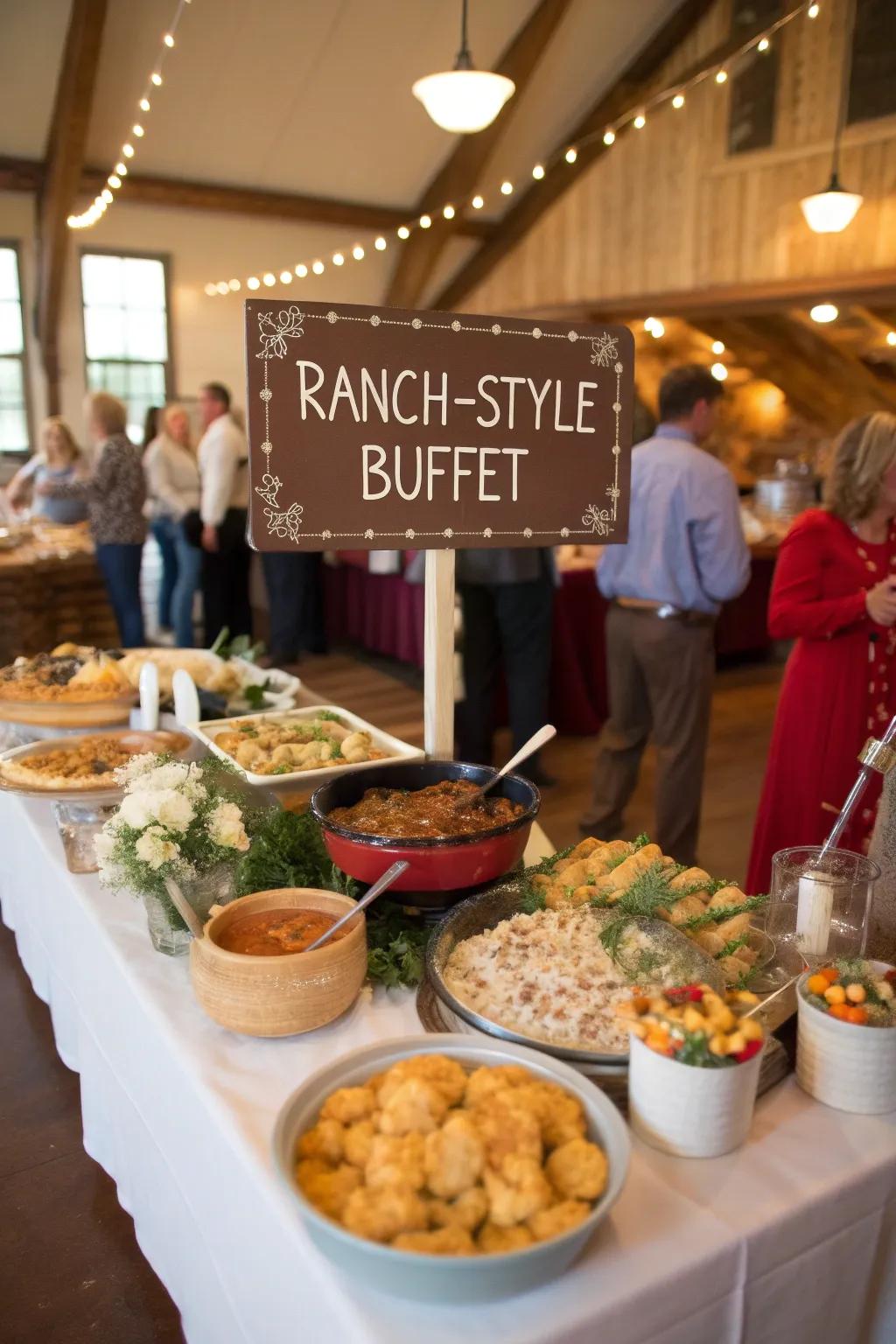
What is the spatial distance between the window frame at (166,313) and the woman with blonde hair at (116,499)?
3.36 metres

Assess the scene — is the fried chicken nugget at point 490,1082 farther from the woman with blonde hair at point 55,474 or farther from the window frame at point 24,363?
the window frame at point 24,363

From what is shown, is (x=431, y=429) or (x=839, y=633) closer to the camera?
(x=431, y=429)

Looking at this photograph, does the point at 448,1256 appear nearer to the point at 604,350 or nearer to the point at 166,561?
the point at 604,350

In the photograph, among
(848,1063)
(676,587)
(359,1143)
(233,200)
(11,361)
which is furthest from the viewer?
(233,200)

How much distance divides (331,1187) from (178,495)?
5.80 m

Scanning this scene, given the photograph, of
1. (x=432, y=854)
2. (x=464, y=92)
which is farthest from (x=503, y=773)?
(x=464, y=92)

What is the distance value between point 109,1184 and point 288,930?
34.1 inches

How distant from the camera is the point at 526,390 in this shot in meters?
1.47

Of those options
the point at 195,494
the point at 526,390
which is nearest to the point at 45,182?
the point at 195,494

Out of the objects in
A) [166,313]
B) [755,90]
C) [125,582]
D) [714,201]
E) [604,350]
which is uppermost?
[755,90]

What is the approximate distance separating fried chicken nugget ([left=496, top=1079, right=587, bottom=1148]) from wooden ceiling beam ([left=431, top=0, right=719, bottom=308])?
24.3ft

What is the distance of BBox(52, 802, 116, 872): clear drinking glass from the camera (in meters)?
1.64

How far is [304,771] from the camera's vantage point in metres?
1.72

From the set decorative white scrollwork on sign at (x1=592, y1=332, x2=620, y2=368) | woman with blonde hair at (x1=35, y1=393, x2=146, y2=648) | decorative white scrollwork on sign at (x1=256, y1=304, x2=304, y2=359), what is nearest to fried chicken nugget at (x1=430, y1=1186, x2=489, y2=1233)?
decorative white scrollwork on sign at (x1=256, y1=304, x2=304, y2=359)
